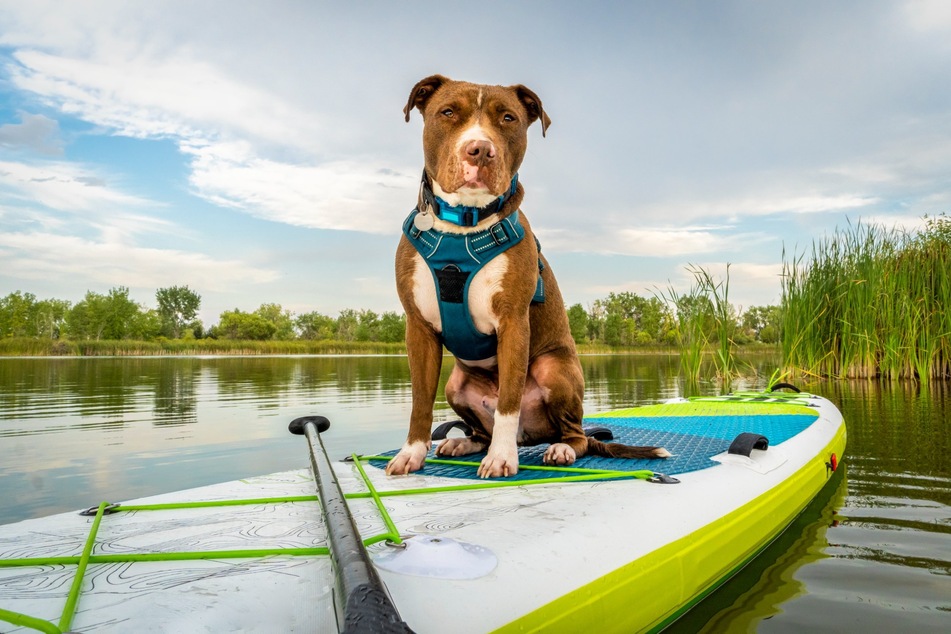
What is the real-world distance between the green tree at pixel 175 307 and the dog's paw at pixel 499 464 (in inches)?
3795

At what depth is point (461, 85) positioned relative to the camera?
2.71 metres

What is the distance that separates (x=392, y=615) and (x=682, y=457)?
2523 millimetres

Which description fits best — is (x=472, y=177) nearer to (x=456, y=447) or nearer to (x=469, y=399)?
(x=469, y=399)

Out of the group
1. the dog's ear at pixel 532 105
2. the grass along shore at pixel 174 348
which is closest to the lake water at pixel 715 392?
the dog's ear at pixel 532 105

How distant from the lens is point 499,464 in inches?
102

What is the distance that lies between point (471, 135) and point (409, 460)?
5.06 ft

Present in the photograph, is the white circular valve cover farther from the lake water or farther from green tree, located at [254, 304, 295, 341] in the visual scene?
green tree, located at [254, 304, 295, 341]

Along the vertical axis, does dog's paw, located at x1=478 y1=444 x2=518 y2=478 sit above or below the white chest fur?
below

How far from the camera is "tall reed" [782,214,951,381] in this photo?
11750 millimetres

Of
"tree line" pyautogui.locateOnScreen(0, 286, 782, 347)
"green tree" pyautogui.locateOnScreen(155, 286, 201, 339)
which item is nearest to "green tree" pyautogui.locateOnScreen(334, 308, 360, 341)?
"tree line" pyautogui.locateOnScreen(0, 286, 782, 347)

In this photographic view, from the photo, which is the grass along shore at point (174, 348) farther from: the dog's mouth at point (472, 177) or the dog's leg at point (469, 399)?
the dog's mouth at point (472, 177)

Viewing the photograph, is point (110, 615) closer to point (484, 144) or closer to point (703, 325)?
point (484, 144)

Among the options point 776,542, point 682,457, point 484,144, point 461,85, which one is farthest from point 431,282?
point 776,542

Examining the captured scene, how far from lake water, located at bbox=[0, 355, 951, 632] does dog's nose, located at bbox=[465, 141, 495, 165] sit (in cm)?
176
